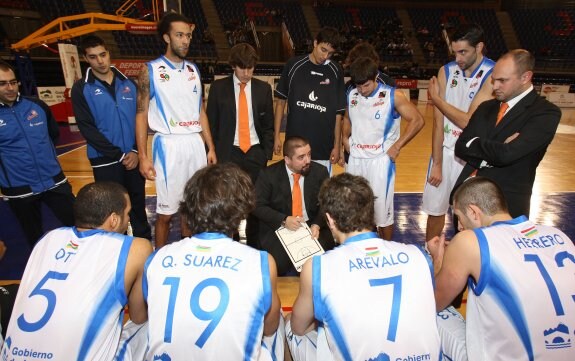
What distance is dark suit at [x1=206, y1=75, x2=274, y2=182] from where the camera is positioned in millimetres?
4555

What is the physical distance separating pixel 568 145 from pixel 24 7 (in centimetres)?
2484

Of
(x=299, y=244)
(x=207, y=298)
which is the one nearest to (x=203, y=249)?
(x=207, y=298)

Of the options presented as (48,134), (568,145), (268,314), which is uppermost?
(48,134)

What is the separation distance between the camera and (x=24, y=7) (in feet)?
69.6

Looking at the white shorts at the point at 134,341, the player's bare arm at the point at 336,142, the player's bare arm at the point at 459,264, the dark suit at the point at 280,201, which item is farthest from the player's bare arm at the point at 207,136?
the player's bare arm at the point at 459,264

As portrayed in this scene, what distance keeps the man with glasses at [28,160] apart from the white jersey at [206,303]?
2639 mm

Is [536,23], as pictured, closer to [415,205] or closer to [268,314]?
[415,205]

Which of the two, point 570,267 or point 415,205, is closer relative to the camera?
point 570,267

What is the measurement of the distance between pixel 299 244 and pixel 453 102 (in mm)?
2229

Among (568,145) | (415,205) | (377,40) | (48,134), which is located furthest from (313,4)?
(48,134)

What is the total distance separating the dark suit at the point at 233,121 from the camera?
4.55 metres

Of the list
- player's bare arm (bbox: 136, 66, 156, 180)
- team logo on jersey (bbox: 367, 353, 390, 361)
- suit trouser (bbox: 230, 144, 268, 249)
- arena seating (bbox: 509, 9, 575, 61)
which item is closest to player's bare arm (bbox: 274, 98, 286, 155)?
suit trouser (bbox: 230, 144, 268, 249)

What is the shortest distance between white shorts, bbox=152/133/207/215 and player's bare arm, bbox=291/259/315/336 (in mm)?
2247

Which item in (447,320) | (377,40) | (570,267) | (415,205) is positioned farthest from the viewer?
(377,40)
